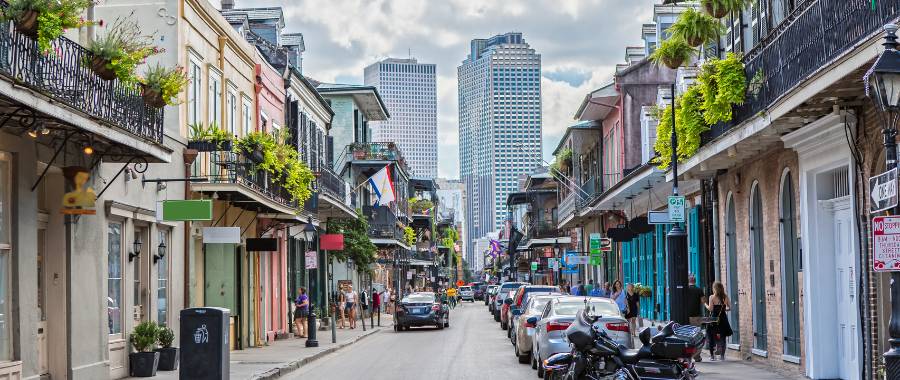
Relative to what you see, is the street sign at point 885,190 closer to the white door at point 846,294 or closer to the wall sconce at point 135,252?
the white door at point 846,294

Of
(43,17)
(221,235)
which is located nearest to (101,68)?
(43,17)

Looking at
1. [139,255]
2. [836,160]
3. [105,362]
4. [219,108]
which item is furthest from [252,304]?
[836,160]

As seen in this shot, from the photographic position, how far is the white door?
16.3 meters

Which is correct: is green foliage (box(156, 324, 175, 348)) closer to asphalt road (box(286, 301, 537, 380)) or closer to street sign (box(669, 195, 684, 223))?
asphalt road (box(286, 301, 537, 380))

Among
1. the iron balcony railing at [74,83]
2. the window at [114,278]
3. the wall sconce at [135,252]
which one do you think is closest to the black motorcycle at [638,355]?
the iron balcony railing at [74,83]

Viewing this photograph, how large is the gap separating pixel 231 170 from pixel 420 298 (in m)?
18.4

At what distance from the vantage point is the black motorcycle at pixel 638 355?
37.5ft

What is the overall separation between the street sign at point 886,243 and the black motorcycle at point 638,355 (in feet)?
7.40

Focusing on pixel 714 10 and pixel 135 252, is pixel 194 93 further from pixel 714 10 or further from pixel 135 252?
pixel 714 10

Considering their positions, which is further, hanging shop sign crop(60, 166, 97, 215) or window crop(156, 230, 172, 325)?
window crop(156, 230, 172, 325)

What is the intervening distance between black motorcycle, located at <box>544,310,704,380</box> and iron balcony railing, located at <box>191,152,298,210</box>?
1182cm

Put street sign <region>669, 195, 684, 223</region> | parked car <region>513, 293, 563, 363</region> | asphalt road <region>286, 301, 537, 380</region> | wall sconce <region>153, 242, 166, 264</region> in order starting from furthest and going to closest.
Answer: street sign <region>669, 195, 684, 223</region>, parked car <region>513, 293, 563, 363</region>, wall sconce <region>153, 242, 166, 264</region>, asphalt road <region>286, 301, 537, 380</region>

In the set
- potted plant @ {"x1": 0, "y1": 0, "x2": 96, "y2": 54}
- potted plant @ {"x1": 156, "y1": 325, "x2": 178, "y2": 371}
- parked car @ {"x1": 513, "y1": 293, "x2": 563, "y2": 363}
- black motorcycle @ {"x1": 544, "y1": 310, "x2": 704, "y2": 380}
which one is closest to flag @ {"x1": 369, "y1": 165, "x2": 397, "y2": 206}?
parked car @ {"x1": 513, "y1": 293, "x2": 563, "y2": 363}

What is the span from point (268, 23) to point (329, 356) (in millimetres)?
16592
